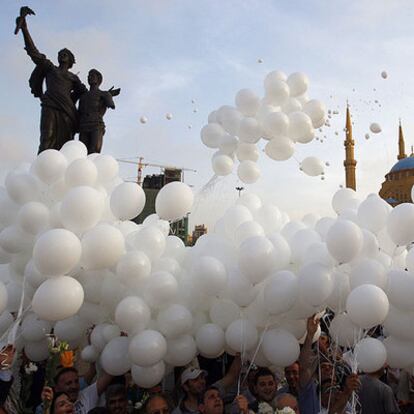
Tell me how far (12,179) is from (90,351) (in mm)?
1613

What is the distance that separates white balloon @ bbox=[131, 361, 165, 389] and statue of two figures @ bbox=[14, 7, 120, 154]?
3.93 meters

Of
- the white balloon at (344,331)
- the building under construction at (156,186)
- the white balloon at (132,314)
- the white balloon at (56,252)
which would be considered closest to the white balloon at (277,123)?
the white balloon at (344,331)

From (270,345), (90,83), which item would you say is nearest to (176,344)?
(270,345)

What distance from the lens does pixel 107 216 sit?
3.88 metres

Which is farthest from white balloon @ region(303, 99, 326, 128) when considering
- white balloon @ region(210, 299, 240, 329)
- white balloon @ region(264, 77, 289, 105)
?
white balloon @ region(210, 299, 240, 329)

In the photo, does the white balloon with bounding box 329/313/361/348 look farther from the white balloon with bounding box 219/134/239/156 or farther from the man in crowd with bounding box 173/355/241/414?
the white balloon with bounding box 219/134/239/156

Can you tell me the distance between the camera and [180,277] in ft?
12.1

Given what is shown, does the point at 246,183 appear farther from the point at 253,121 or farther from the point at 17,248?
the point at 17,248

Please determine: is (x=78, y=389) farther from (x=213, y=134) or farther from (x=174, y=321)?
(x=213, y=134)

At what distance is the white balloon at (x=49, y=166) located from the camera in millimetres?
3680

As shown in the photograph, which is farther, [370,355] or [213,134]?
[213,134]

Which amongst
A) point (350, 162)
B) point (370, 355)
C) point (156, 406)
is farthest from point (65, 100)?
point (350, 162)

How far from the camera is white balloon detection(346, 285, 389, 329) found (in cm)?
303

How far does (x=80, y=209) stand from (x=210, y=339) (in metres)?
1.42
